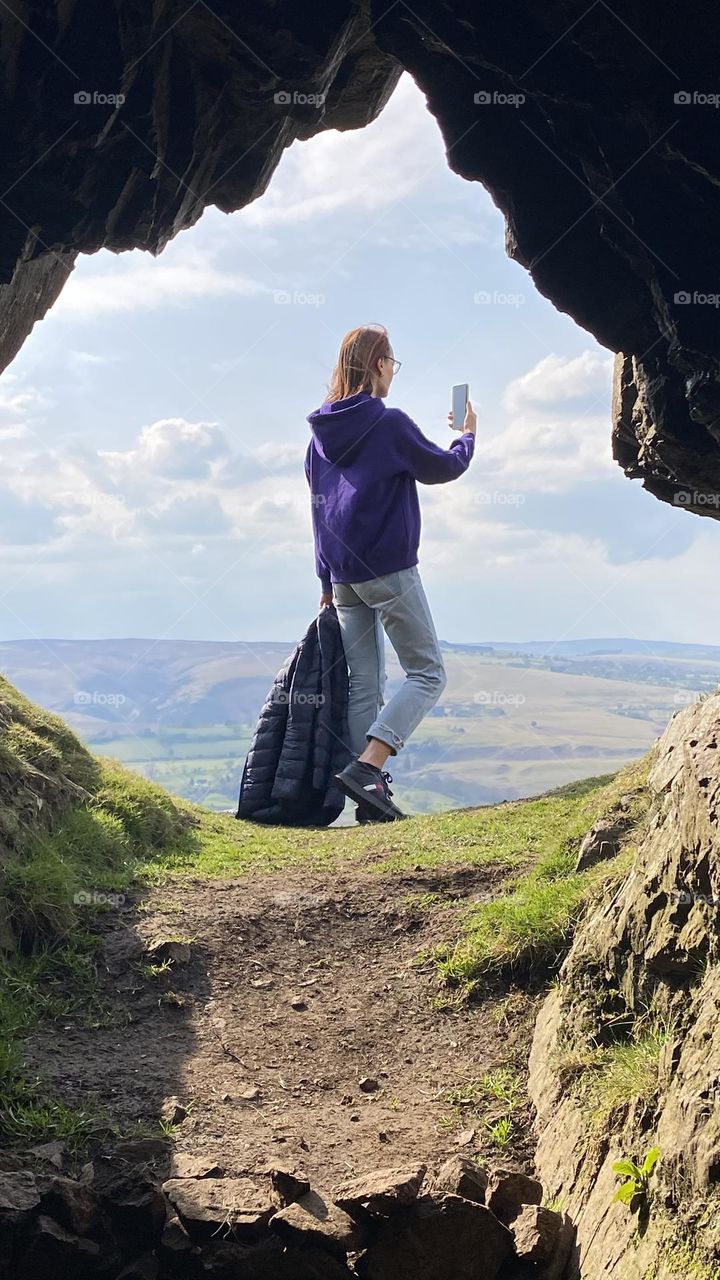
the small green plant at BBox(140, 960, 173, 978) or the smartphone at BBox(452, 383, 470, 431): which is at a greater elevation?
the smartphone at BBox(452, 383, 470, 431)

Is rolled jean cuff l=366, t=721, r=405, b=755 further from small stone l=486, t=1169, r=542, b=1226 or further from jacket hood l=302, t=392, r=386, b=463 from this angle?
small stone l=486, t=1169, r=542, b=1226

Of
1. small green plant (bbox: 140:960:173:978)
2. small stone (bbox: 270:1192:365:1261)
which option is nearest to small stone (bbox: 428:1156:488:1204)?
small stone (bbox: 270:1192:365:1261)

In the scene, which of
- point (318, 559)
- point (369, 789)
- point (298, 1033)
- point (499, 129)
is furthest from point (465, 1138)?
point (318, 559)

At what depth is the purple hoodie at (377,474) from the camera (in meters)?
11.6

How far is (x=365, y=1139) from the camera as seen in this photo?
5.16m

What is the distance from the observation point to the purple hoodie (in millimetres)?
11602

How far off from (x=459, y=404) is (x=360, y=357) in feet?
4.16

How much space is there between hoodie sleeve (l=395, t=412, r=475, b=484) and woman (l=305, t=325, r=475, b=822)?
11mm

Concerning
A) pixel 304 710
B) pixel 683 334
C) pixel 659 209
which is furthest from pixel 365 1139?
pixel 304 710

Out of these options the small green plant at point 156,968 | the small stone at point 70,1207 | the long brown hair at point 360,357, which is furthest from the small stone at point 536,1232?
the long brown hair at point 360,357

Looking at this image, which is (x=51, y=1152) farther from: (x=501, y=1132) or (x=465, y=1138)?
(x=501, y=1132)

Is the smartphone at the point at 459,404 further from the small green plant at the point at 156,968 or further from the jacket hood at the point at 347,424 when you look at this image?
the small green plant at the point at 156,968

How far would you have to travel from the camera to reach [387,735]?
37.0 feet

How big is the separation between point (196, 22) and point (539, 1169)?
6.85 m
